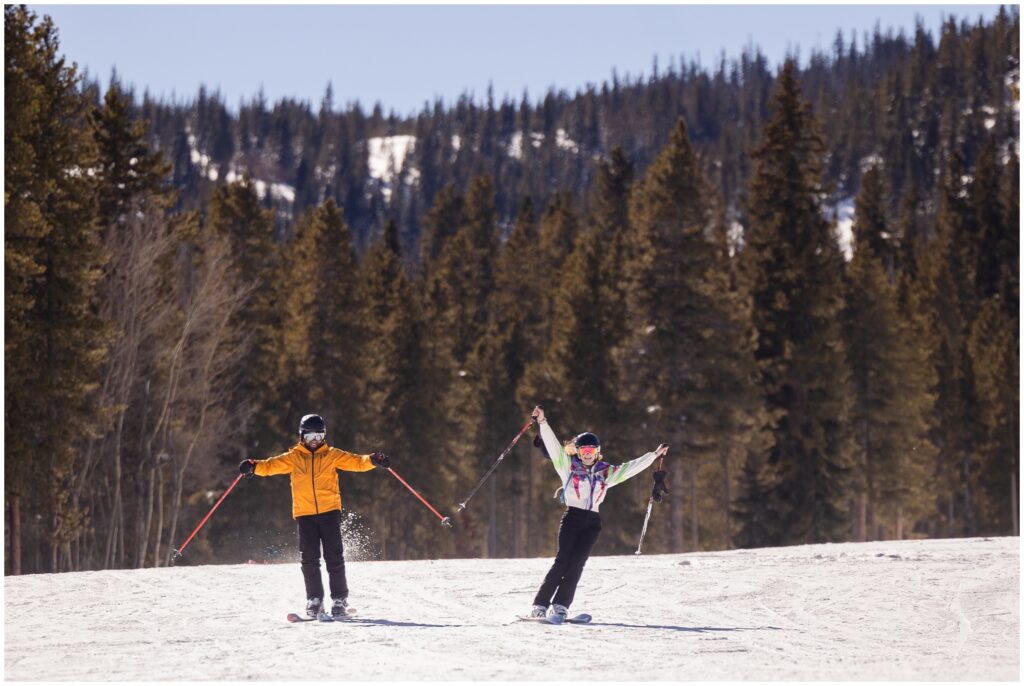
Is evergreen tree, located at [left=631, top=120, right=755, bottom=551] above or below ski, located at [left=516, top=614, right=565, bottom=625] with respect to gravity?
above

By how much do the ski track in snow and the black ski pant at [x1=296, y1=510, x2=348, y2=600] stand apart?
17.7 inches

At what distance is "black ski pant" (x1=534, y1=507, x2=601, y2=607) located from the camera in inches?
421

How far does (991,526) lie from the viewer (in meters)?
54.9

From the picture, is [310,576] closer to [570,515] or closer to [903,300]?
[570,515]

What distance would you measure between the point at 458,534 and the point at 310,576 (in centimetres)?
3904

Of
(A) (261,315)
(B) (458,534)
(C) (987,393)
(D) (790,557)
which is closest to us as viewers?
(D) (790,557)

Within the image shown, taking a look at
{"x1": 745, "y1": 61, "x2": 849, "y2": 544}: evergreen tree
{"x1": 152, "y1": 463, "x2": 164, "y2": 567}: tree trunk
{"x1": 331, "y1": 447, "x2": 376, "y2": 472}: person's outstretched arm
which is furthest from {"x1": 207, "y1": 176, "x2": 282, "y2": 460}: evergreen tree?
{"x1": 331, "y1": 447, "x2": 376, "y2": 472}: person's outstretched arm

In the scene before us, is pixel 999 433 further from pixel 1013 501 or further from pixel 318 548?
pixel 318 548

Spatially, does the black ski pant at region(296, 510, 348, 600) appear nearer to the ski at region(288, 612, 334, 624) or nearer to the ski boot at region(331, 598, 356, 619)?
the ski boot at region(331, 598, 356, 619)

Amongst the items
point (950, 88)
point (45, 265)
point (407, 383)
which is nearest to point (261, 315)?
point (407, 383)

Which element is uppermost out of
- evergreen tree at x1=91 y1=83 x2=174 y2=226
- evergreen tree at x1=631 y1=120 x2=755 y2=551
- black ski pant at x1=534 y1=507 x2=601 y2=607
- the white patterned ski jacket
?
evergreen tree at x1=91 y1=83 x2=174 y2=226

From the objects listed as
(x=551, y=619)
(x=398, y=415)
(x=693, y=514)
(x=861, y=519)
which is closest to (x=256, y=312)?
(x=398, y=415)

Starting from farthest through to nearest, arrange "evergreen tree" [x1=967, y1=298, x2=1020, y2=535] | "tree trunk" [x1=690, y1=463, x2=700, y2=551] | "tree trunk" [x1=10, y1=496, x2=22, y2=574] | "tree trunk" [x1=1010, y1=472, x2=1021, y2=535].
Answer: "evergreen tree" [x1=967, y1=298, x2=1020, y2=535] < "tree trunk" [x1=1010, y1=472, x2=1021, y2=535] < "tree trunk" [x1=690, y1=463, x2=700, y2=551] < "tree trunk" [x1=10, y1=496, x2=22, y2=574]

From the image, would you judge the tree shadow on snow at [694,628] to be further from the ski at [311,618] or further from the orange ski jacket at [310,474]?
the orange ski jacket at [310,474]
